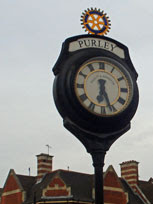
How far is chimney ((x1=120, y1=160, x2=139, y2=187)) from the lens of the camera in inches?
1403

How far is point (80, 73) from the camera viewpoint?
7.40 meters

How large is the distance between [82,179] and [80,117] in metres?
25.1

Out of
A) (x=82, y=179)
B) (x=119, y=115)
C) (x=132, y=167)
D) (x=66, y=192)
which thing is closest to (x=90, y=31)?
(x=119, y=115)

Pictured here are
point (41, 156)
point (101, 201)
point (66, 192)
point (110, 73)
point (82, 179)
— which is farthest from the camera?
point (41, 156)

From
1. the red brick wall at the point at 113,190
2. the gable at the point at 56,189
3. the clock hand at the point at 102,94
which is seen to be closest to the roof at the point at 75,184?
the gable at the point at 56,189

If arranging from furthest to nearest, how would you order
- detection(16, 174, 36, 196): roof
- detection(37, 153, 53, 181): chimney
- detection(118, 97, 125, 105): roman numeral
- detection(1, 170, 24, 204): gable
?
detection(37, 153, 53, 181): chimney
detection(16, 174, 36, 196): roof
detection(1, 170, 24, 204): gable
detection(118, 97, 125, 105): roman numeral

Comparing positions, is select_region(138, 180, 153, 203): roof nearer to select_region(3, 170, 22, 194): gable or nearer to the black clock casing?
select_region(3, 170, 22, 194): gable

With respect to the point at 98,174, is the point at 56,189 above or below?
above

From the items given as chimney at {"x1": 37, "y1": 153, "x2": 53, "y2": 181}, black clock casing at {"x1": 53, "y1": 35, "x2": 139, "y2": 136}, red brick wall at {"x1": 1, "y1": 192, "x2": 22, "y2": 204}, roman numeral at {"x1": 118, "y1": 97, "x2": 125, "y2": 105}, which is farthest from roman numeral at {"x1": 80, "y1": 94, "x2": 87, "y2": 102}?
chimney at {"x1": 37, "y1": 153, "x2": 53, "y2": 181}

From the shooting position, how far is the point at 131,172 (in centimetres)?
3572

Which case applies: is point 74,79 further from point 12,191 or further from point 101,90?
point 12,191

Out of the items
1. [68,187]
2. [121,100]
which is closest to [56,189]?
[68,187]

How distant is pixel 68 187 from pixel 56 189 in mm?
855

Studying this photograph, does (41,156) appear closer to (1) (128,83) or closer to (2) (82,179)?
(2) (82,179)
